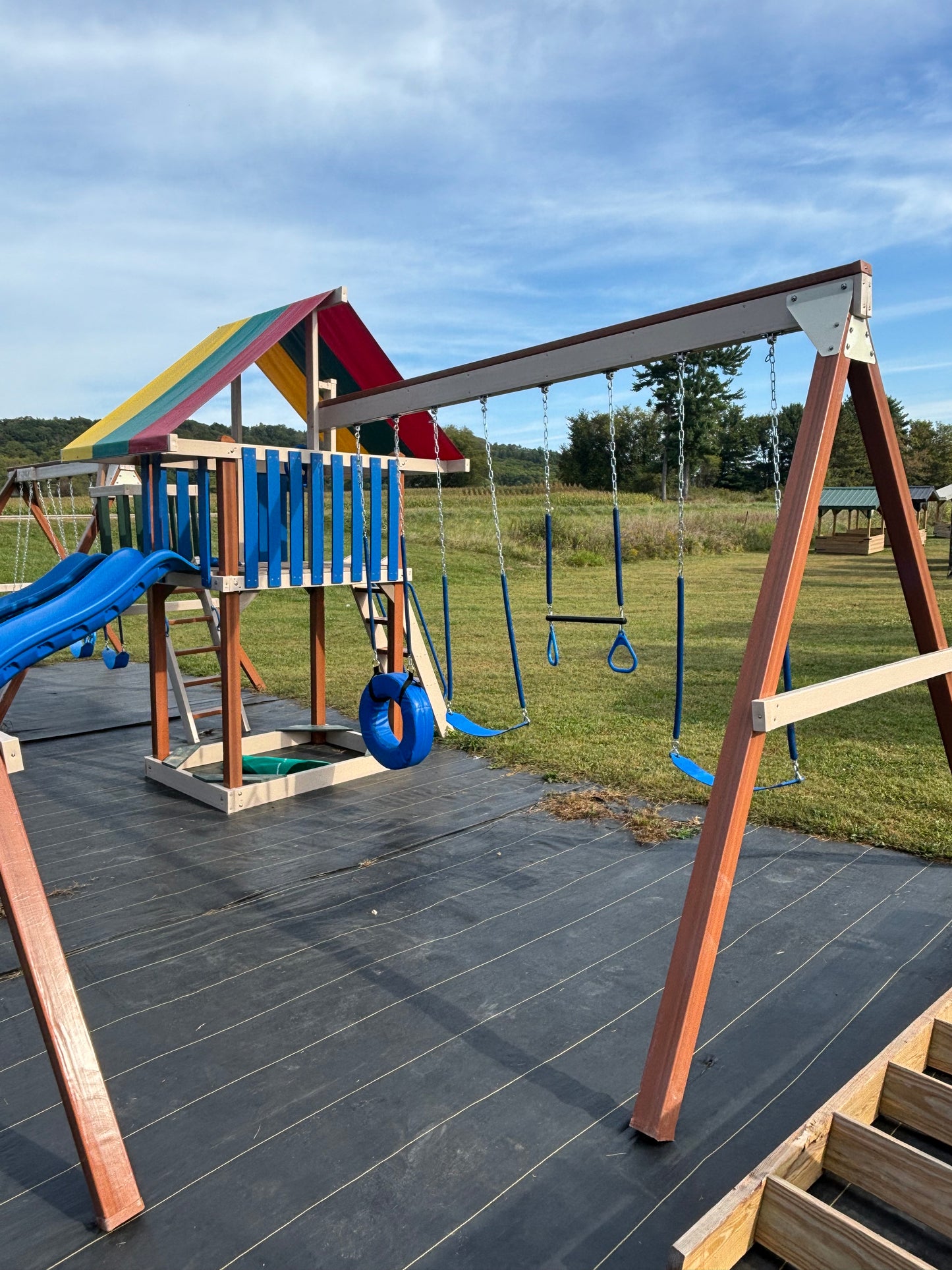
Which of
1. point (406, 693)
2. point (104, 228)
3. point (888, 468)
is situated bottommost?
point (406, 693)

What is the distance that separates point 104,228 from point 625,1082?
47.1ft

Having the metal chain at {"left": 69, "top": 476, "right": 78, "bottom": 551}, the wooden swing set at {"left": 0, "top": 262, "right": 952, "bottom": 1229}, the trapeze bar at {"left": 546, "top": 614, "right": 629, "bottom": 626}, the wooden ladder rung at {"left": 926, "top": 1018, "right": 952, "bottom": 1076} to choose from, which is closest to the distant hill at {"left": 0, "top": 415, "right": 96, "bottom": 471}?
the metal chain at {"left": 69, "top": 476, "right": 78, "bottom": 551}

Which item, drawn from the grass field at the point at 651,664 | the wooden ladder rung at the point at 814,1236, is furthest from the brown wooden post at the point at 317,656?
the wooden ladder rung at the point at 814,1236

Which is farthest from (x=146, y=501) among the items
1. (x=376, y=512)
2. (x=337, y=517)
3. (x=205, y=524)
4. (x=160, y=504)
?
(x=376, y=512)

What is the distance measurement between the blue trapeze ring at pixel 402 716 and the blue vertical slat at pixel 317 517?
82cm

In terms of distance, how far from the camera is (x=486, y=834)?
15.7 feet

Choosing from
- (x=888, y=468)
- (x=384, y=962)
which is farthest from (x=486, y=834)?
(x=888, y=468)

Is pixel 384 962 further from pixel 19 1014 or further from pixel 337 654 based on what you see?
pixel 337 654

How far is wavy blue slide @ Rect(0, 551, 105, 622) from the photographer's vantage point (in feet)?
15.8

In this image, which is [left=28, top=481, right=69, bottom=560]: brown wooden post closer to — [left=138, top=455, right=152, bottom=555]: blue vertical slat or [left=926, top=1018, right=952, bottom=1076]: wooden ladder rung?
[left=138, top=455, right=152, bottom=555]: blue vertical slat

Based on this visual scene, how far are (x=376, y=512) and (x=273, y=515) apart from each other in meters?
0.76

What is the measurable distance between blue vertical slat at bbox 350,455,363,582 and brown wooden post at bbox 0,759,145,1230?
3645 mm

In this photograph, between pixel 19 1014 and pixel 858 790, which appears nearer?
pixel 19 1014

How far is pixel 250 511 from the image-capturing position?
5066 millimetres
